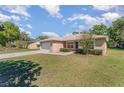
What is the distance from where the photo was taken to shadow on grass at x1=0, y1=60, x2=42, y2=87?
5436 mm

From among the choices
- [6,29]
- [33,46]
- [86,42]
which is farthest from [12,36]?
[86,42]

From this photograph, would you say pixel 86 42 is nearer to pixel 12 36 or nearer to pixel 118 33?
pixel 118 33

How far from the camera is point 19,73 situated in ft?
20.4

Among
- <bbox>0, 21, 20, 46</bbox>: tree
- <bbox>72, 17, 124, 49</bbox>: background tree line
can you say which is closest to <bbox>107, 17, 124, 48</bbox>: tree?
<bbox>72, 17, 124, 49</bbox>: background tree line

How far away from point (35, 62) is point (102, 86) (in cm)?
331

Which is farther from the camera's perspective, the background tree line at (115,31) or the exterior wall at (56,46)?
the exterior wall at (56,46)

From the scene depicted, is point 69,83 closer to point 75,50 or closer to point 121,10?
point 121,10

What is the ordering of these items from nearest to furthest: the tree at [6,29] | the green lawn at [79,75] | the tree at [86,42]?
the green lawn at [79,75] → the tree at [6,29] → the tree at [86,42]

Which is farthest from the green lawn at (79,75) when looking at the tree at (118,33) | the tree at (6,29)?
the tree at (118,33)

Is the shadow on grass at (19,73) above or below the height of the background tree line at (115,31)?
below

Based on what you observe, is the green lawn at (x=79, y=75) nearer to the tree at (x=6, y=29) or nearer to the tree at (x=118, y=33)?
the tree at (x=6, y=29)

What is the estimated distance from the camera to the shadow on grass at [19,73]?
5436mm
